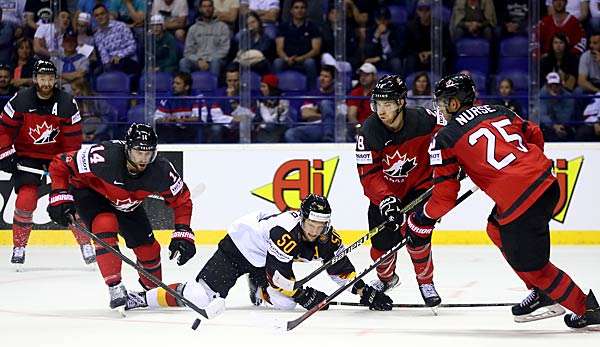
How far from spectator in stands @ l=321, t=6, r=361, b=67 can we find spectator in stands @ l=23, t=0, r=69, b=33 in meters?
2.07

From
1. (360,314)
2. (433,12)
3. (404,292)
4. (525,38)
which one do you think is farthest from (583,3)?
(360,314)

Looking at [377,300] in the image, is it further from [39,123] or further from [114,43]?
[114,43]

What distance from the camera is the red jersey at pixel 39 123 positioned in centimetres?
778

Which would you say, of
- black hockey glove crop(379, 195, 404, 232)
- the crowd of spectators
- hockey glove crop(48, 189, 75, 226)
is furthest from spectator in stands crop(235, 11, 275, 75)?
black hockey glove crop(379, 195, 404, 232)

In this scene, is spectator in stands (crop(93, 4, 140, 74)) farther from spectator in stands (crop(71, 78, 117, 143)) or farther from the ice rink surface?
Result: the ice rink surface

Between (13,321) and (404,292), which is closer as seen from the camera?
(13,321)

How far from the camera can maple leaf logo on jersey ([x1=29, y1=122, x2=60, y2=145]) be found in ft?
25.7

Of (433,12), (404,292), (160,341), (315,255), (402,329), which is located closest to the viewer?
(160,341)

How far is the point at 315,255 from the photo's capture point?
5.69 m

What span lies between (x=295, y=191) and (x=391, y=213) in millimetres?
3506

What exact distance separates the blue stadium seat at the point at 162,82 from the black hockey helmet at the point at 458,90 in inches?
178

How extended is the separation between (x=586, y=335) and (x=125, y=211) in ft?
7.58

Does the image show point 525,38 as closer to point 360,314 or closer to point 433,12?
point 433,12

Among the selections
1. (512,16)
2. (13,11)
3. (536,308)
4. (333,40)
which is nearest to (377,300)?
(536,308)
